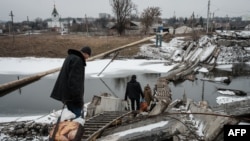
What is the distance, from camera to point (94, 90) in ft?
53.8

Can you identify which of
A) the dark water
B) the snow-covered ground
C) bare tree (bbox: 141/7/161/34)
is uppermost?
bare tree (bbox: 141/7/161/34)

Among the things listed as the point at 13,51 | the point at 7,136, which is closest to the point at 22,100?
the point at 7,136

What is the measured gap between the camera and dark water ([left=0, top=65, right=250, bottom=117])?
1286cm

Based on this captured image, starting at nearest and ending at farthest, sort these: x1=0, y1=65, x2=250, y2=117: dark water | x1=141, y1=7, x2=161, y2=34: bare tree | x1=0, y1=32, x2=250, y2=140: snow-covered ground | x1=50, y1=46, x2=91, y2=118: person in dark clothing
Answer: x1=50, y1=46, x2=91, y2=118: person in dark clothing, x1=0, y1=65, x2=250, y2=117: dark water, x1=0, y1=32, x2=250, y2=140: snow-covered ground, x1=141, y1=7, x2=161, y2=34: bare tree

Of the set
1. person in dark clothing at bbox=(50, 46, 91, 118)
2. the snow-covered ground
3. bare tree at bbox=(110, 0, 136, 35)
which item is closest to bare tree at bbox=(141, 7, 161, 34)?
bare tree at bbox=(110, 0, 136, 35)

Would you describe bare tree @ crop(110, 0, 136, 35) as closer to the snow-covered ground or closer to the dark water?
the snow-covered ground

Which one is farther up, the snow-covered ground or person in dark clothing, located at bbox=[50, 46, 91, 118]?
person in dark clothing, located at bbox=[50, 46, 91, 118]

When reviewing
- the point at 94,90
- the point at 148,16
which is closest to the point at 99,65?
the point at 94,90

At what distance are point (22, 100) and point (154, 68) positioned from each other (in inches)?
507

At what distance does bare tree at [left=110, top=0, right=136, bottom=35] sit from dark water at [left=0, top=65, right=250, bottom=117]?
106 feet

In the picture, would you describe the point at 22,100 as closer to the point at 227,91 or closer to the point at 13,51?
the point at 227,91

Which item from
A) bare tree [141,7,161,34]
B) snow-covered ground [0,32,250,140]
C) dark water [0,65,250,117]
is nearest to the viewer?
dark water [0,65,250,117]

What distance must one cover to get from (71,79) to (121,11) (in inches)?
1932

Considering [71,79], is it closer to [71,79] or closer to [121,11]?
[71,79]
